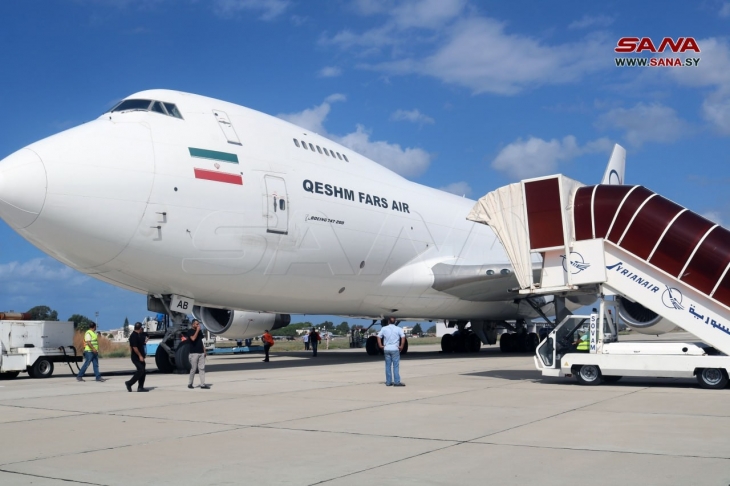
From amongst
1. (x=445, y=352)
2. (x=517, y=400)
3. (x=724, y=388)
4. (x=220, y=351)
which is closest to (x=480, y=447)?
(x=517, y=400)

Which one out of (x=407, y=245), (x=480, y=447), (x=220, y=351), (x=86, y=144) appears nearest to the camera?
(x=480, y=447)

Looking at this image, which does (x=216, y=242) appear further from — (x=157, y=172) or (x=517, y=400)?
(x=517, y=400)

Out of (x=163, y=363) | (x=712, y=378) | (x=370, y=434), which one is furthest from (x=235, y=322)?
(x=370, y=434)

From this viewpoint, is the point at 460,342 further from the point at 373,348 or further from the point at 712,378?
the point at 712,378

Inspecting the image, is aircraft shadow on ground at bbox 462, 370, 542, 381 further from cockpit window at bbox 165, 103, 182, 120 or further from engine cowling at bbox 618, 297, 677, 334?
cockpit window at bbox 165, 103, 182, 120

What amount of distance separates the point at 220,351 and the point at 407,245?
1515 cm

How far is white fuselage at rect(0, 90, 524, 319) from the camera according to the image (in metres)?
12.3

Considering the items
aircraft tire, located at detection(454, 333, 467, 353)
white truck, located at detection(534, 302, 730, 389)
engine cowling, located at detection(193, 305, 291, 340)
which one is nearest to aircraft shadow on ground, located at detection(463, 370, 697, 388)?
white truck, located at detection(534, 302, 730, 389)

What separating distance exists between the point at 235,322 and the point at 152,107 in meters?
7.05

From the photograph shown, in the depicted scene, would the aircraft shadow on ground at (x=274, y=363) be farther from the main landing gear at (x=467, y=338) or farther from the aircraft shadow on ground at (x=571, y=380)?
the main landing gear at (x=467, y=338)

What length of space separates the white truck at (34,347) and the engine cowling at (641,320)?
1221 cm

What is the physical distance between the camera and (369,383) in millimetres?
12820

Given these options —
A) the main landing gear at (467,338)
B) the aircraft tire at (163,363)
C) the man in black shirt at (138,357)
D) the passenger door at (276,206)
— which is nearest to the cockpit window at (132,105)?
the passenger door at (276,206)

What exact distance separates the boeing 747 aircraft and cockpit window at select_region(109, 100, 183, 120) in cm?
3
